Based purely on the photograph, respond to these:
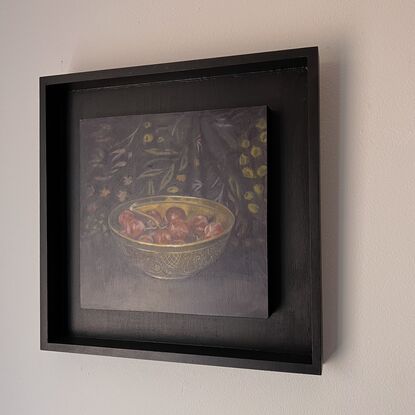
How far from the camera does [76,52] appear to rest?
1268 millimetres

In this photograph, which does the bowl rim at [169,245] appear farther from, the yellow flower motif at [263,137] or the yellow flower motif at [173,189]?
the yellow flower motif at [263,137]

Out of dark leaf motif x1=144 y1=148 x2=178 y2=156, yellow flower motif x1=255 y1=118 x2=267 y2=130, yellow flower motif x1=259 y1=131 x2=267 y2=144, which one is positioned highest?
yellow flower motif x1=255 y1=118 x2=267 y2=130

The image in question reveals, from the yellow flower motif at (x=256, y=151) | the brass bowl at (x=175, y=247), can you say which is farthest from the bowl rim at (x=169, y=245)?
the yellow flower motif at (x=256, y=151)

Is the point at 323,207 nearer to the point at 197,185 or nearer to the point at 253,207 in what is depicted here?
the point at 253,207

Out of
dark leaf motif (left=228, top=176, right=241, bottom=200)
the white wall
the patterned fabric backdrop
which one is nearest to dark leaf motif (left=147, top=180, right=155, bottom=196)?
the patterned fabric backdrop

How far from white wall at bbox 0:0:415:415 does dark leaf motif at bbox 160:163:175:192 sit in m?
0.24

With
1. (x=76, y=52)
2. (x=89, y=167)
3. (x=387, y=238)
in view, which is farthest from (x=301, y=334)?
(x=76, y=52)

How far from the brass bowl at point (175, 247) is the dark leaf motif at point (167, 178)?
1.0 inches

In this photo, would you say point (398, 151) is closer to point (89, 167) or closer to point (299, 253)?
point (299, 253)

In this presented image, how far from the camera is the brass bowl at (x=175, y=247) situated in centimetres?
109

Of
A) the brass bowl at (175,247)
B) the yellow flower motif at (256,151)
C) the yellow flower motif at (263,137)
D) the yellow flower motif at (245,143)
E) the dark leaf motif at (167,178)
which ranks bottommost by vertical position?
the brass bowl at (175,247)

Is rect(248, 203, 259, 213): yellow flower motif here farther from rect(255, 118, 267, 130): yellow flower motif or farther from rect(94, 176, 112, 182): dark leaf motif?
rect(94, 176, 112, 182): dark leaf motif

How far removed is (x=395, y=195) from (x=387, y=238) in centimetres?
8

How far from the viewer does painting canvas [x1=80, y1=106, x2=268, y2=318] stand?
1.07m
